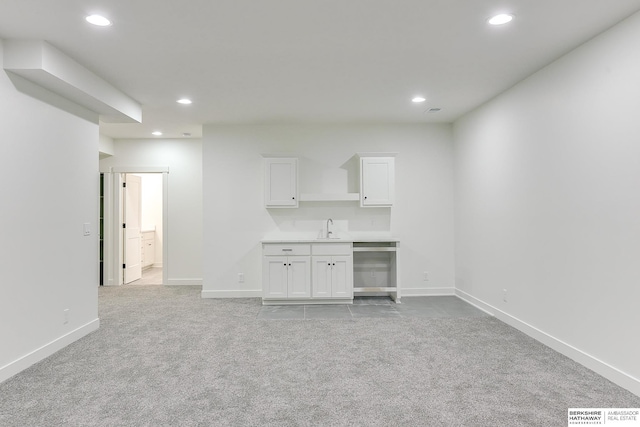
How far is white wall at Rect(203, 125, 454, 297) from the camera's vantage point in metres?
5.44

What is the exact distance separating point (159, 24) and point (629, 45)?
134 inches

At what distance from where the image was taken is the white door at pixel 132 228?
259 inches

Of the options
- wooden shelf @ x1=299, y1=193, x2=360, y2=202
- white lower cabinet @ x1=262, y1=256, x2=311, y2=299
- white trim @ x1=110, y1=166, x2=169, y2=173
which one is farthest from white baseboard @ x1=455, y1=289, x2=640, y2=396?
white trim @ x1=110, y1=166, x2=169, y2=173

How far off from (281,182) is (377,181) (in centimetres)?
141

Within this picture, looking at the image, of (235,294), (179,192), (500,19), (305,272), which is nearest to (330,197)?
(305,272)

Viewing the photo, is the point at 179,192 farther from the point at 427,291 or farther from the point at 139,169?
the point at 427,291

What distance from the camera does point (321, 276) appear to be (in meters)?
4.91

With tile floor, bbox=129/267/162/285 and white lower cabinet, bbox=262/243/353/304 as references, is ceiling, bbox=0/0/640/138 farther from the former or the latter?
tile floor, bbox=129/267/162/285

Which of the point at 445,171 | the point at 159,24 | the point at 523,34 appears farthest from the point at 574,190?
the point at 159,24

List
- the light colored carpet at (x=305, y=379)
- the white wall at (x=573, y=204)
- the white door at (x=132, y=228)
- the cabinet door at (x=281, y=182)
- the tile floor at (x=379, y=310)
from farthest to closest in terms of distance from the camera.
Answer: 1. the white door at (x=132, y=228)
2. the cabinet door at (x=281, y=182)
3. the tile floor at (x=379, y=310)
4. the white wall at (x=573, y=204)
5. the light colored carpet at (x=305, y=379)

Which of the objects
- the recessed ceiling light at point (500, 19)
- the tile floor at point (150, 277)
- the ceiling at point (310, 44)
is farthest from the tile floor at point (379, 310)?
the recessed ceiling light at point (500, 19)

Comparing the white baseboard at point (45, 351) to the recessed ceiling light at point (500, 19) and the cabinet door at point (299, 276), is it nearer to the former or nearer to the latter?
the cabinet door at point (299, 276)

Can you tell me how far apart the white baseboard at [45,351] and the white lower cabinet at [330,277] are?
8.69ft

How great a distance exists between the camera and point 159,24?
260 cm
